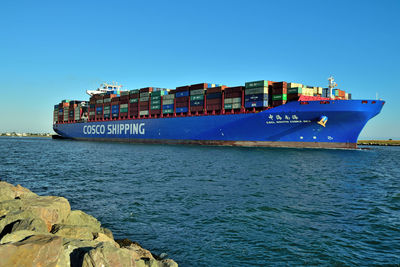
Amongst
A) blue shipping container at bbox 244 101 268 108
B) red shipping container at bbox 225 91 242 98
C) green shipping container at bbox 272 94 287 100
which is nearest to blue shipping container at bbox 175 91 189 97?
red shipping container at bbox 225 91 242 98

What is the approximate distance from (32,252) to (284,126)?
39.0m

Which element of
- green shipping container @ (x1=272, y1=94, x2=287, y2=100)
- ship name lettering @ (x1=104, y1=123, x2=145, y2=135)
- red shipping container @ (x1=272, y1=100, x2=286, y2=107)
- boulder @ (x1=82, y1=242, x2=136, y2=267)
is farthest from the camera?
ship name lettering @ (x1=104, y1=123, x2=145, y2=135)

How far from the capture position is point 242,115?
44.2m

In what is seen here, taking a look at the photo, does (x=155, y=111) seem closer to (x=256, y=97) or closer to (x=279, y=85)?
(x=256, y=97)

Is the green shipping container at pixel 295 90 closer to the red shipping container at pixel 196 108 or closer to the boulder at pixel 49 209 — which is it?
the red shipping container at pixel 196 108

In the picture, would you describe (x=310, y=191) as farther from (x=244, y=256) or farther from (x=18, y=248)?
(x=18, y=248)

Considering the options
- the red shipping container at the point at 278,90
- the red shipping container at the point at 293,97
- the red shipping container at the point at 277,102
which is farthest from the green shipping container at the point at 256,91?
the red shipping container at the point at 293,97

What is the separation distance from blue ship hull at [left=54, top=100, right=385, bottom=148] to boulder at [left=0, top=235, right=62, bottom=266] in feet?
124

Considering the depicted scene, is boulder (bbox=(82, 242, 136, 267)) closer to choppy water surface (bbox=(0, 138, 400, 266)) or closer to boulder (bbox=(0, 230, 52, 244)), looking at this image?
boulder (bbox=(0, 230, 52, 244))

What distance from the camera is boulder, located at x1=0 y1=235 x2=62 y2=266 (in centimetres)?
471

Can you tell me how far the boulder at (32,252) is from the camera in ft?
15.5

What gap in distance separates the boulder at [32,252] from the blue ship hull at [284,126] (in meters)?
37.8

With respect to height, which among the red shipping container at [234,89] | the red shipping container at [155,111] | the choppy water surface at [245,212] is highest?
the red shipping container at [234,89]

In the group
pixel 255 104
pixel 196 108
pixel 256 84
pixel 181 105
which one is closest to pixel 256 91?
pixel 256 84
